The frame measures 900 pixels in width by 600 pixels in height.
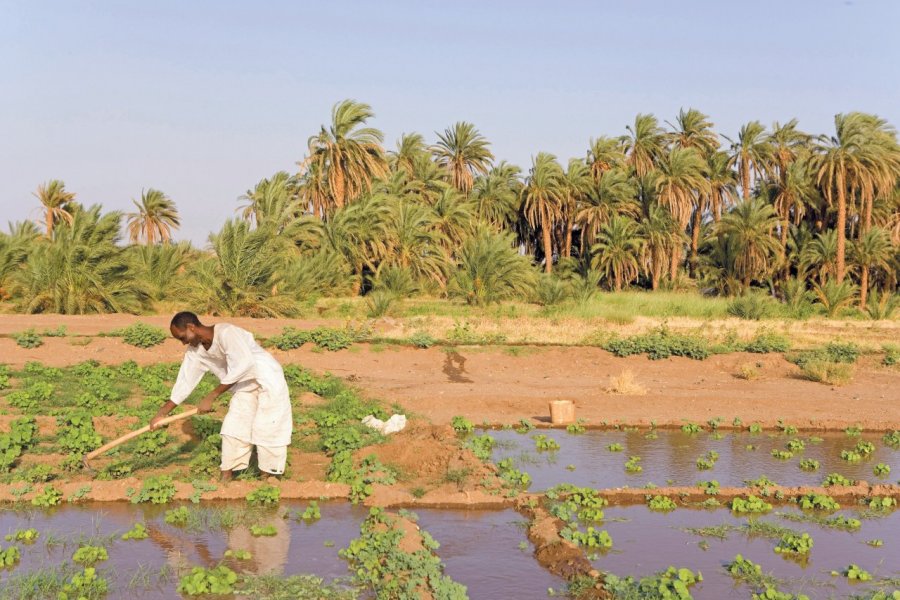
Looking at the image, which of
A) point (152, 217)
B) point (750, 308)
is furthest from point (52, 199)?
point (750, 308)

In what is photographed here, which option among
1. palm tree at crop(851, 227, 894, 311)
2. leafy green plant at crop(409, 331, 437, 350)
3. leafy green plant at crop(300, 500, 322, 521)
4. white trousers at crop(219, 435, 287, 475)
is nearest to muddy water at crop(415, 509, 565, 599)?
leafy green plant at crop(300, 500, 322, 521)

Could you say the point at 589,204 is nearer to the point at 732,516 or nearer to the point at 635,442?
the point at 635,442

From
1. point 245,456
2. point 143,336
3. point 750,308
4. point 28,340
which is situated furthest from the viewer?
point 750,308

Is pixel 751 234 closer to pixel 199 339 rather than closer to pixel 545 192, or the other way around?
pixel 545 192

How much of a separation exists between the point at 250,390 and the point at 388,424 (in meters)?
3.06

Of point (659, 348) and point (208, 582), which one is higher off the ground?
point (659, 348)

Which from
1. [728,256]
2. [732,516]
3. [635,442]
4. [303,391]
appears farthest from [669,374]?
[728,256]

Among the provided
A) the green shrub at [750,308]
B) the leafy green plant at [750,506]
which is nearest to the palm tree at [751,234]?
the green shrub at [750,308]

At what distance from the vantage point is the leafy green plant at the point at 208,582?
17.7 ft

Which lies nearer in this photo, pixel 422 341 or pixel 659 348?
pixel 659 348

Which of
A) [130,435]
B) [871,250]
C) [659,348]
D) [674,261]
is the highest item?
[871,250]

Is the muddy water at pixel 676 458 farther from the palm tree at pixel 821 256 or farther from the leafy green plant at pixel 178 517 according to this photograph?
the palm tree at pixel 821 256

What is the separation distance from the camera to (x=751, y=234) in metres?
38.4

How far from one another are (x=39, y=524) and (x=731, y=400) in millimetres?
9841
